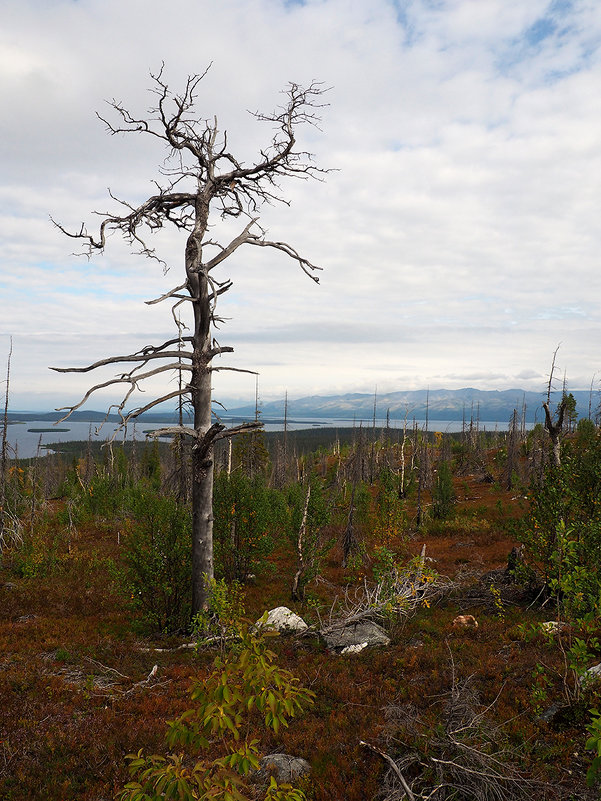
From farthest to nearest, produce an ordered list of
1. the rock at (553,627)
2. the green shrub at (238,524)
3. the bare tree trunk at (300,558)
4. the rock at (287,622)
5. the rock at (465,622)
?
the green shrub at (238,524)
the bare tree trunk at (300,558)
the rock at (287,622)
the rock at (465,622)
the rock at (553,627)

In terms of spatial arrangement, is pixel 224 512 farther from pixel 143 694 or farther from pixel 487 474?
pixel 487 474

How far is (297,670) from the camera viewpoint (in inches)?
362

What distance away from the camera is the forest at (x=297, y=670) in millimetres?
4770

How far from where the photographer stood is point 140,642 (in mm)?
11078

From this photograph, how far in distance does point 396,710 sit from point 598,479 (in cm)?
896

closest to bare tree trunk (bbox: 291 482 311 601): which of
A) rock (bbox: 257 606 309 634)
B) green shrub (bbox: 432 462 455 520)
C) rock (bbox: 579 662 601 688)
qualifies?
rock (bbox: 257 606 309 634)

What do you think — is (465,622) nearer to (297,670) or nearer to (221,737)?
(297,670)

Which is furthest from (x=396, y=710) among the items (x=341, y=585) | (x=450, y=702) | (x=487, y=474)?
(x=487, y=474)

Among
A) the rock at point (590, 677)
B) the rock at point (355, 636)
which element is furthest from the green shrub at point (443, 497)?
the rock at point (590, 677)

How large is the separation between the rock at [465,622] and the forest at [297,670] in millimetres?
50

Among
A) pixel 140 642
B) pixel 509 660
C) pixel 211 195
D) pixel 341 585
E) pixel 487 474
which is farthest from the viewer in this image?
pixel 487 474

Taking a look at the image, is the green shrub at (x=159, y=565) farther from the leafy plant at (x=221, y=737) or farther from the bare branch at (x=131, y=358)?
the leafy plant at (x=221, y=737)

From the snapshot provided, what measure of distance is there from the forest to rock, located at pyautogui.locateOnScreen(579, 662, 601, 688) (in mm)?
100

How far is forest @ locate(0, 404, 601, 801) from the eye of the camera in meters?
4.77
